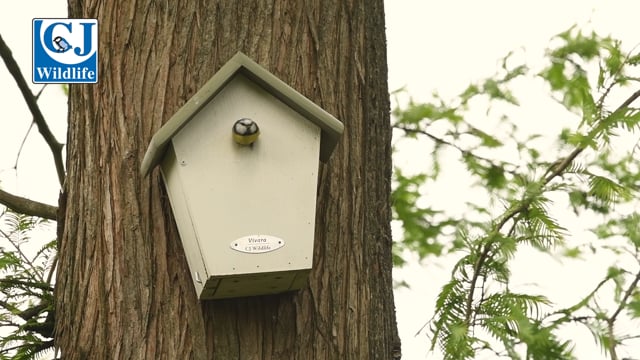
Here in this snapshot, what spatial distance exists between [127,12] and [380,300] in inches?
34.8

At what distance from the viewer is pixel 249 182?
1738mm

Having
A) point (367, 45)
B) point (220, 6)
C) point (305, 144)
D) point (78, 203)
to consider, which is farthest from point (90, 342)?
point (367, 45)

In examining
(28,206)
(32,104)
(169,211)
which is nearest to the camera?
(169,211)

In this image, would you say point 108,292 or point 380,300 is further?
point 380,300

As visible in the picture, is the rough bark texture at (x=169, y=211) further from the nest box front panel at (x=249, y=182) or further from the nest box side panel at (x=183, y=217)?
the nest box front panel at (x=249, y=182)

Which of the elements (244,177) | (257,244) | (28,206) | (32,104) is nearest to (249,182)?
(244,177)

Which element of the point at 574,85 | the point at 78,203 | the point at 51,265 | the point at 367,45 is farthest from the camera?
the point at 574,85

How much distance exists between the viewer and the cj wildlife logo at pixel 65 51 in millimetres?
2037

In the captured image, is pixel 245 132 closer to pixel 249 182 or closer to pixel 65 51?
pixel 249 182

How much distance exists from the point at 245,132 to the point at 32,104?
1317 millimetres

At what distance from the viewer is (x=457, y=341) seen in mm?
2051

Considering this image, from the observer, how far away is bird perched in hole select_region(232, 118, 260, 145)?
1.72 metres

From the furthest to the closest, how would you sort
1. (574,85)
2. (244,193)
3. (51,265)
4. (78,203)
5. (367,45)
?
(574,85) < (51,265) < (367,45) < (78,203) < (244,193)

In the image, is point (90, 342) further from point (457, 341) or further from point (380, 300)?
point (457, 341)
